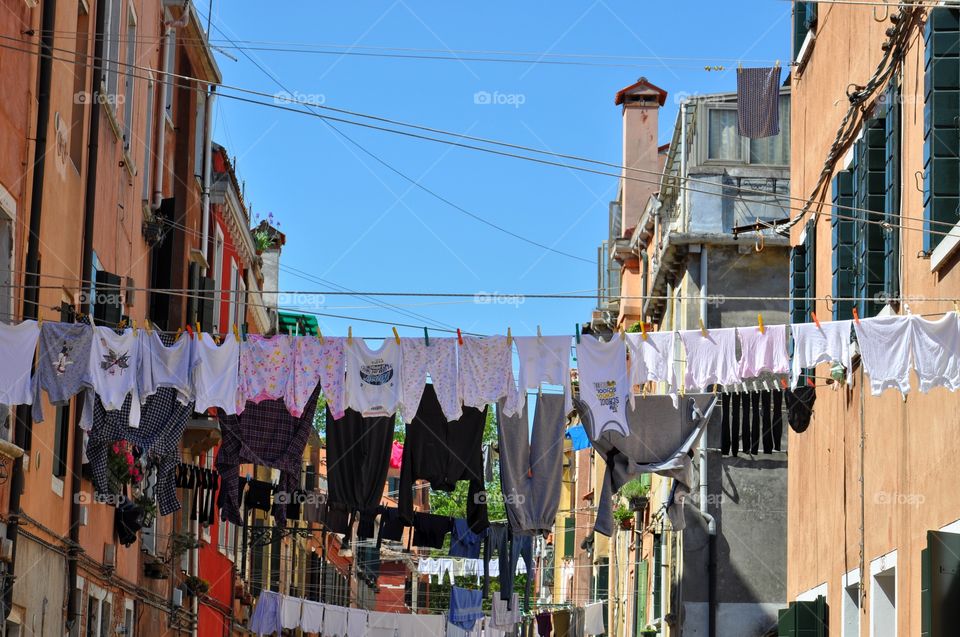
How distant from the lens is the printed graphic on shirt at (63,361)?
39.0ft

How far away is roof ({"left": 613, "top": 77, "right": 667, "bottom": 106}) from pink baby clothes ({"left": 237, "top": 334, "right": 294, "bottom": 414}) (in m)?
22.3

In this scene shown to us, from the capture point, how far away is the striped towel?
18578 mm

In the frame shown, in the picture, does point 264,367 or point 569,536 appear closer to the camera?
point 264,367

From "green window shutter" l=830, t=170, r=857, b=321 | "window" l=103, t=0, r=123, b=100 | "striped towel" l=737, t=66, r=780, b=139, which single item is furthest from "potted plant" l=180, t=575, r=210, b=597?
"green window shutter" l=830, t=170, r=857, b=321

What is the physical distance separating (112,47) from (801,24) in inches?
318

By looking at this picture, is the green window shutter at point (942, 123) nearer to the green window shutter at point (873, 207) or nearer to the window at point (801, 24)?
the green window shutter at point (873, 207)

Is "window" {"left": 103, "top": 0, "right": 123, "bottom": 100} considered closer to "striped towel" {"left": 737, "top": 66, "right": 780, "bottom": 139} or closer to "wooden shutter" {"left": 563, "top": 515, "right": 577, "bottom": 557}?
"striped towel" {"left": 737, "top": 66, "right": 780, "bottom": 139}

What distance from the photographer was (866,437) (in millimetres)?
13703

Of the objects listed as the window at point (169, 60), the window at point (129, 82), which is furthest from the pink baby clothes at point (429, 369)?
the window at point (169, 60)

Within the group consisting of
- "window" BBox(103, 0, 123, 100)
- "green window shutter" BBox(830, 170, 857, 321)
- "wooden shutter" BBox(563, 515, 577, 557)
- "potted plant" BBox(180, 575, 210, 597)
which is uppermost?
"window" BBox(103, 0, 123, 100)

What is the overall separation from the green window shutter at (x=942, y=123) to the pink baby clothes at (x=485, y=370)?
3.75 metres

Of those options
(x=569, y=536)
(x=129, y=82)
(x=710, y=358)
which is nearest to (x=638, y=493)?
(x=129, y=82)

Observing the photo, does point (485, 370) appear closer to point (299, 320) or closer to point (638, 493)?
point (638, 493)

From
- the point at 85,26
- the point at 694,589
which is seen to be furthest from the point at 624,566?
the point at 85,26
